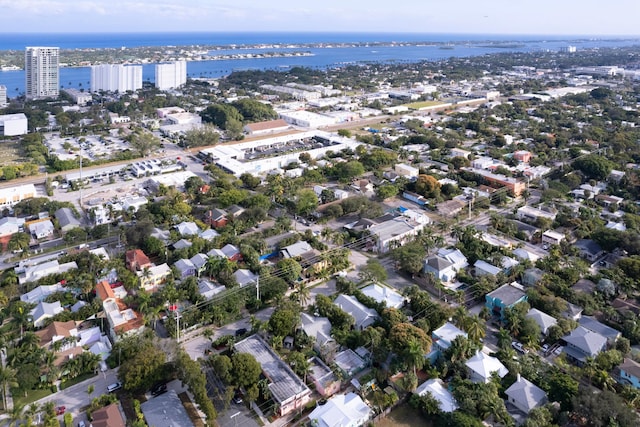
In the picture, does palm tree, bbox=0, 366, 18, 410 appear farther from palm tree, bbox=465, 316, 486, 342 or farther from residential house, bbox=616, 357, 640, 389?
residential house, bbox=616, 357, 640, 389

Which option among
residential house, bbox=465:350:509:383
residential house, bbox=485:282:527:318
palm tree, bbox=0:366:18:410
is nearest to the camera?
palm tree, bbox=0:366:18:410

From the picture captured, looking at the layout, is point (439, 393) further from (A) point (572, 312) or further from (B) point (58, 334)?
(B) point (58, 334)

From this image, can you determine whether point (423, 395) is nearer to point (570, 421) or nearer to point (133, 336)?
point (570, 421)

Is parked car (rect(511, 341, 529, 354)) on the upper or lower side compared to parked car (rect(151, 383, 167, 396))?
upper

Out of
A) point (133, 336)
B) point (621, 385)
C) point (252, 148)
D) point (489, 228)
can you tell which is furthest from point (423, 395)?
point (252, 148)

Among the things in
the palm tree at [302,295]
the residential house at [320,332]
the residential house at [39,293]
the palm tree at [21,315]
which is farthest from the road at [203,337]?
the residential house at [39,293]

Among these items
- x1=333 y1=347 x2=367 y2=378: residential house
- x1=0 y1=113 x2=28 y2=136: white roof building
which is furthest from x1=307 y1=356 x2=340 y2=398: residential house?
x1=0 y1=113 x2=28 y2=136: white roof building
